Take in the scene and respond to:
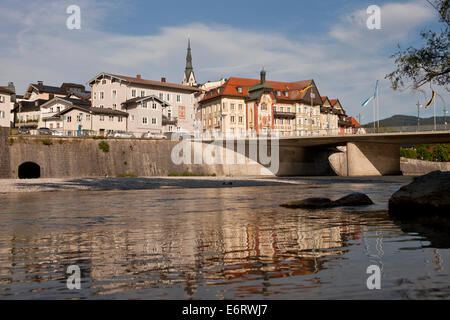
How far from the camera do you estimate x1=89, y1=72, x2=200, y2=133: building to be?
92.0 metres

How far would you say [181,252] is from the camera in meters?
8.52

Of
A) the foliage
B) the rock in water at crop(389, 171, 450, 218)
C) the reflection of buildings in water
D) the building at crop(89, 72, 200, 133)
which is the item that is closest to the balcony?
the building at crop(89, 72, 200, 133)

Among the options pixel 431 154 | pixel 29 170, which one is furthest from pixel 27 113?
pixel 431 154

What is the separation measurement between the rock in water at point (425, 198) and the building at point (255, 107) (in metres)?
91.0

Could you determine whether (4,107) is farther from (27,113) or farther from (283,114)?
(283,114)

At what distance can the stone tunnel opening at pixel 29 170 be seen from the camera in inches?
2351

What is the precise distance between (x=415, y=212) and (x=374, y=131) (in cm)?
6109

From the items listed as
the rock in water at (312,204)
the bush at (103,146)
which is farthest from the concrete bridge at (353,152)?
the rock in water at (312,204)

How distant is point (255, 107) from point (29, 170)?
215 feet

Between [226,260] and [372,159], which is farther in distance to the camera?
[372,159]

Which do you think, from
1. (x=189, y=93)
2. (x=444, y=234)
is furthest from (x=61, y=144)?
(x=444, y=234)

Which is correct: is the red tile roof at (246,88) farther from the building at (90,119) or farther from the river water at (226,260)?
the river water at (226,260)

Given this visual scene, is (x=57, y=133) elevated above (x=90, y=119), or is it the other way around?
(x=90, y=119)

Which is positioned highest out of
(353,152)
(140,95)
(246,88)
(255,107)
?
(246,88)
